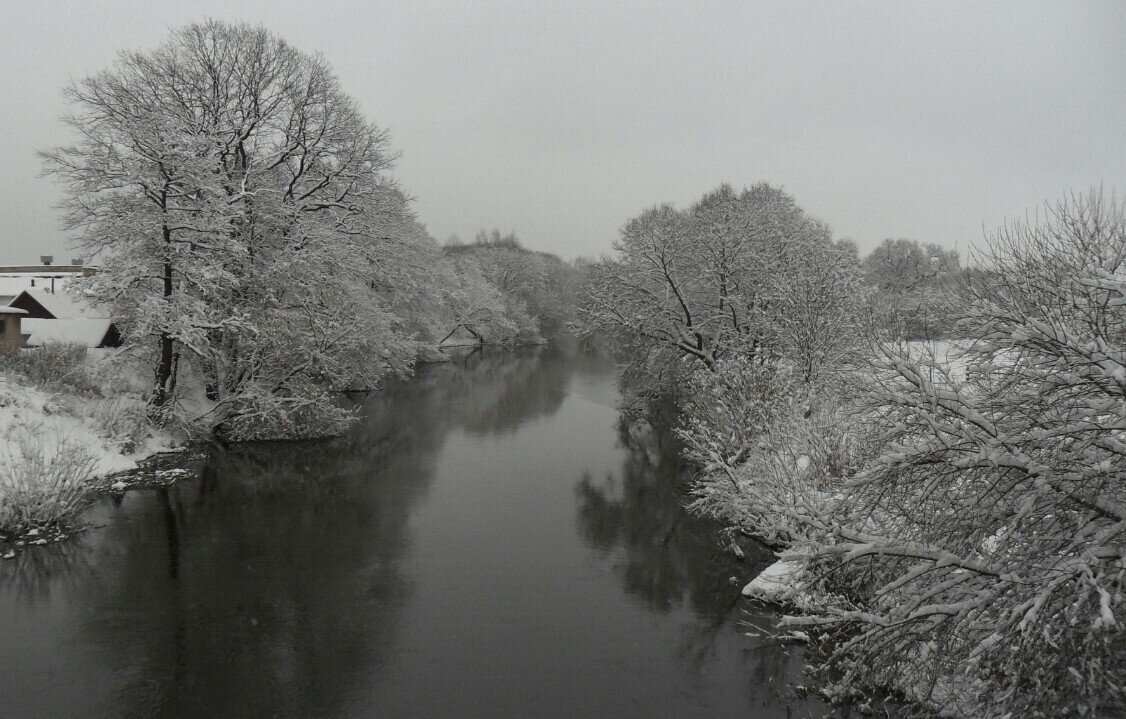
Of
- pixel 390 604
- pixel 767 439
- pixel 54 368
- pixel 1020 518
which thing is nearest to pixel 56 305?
pixel 54 368

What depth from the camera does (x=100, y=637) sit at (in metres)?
8.51

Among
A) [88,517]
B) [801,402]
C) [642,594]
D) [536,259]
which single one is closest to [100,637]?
[88,517]

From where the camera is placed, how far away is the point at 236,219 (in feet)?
65.3

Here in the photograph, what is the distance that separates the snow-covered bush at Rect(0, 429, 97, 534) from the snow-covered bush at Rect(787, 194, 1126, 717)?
44.1 ft

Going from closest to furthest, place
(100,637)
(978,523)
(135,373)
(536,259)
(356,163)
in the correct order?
(978,523), (100,637), (135,373), (356,163), (536,259)

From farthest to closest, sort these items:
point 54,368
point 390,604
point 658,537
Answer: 1. point 54,368
2. point 658,537
3. point 390,604

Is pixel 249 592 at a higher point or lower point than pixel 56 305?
lower

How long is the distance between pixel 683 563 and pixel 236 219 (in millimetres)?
17190

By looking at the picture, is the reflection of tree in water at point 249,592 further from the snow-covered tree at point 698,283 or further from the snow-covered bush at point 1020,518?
the snow-covered tree at point 698,283

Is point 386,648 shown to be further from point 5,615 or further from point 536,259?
point 536,259

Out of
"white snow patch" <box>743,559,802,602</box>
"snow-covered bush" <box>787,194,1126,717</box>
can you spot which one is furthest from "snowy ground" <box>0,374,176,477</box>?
"snow-covered bush" <box>787,194,1126,717</box>

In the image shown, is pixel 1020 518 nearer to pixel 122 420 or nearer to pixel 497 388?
pixel 122 420

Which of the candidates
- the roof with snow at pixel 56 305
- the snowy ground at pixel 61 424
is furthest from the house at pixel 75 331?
the snowy ground at pixel 61 424

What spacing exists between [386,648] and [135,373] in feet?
53.4
